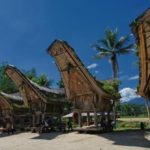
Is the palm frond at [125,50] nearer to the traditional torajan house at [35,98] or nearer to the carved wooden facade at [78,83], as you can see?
the traditional torajan house at [35,98]

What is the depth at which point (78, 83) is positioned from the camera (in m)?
25.3

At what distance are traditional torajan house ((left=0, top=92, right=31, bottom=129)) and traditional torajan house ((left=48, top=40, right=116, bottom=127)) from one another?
9.82 metres

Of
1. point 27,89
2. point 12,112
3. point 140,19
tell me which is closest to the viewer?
point 140,19

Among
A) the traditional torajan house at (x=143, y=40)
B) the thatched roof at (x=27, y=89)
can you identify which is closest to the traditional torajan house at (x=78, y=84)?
the thatched roof at (x=27, y=89)

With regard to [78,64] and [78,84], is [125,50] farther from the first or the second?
[78,64]

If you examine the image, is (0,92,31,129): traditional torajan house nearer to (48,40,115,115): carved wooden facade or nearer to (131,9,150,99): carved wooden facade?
(48,40,115,115): carved wooden facade

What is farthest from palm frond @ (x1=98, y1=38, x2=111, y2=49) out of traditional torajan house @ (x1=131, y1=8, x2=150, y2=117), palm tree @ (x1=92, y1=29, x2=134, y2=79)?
traditional torajan house @ (x1=131, y1=8, x2=150, y2=117)

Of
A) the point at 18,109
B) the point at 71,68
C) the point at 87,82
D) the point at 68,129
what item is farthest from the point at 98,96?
the point at 18,109

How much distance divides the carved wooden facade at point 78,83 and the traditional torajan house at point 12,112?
9.82 m

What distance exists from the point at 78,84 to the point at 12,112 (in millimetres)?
11372

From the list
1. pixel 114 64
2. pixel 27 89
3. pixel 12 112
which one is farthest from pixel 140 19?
pixel 114 64

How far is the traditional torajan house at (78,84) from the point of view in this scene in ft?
79.0

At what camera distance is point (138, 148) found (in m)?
14.9

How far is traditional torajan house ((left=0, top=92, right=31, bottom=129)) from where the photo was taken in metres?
33.8
